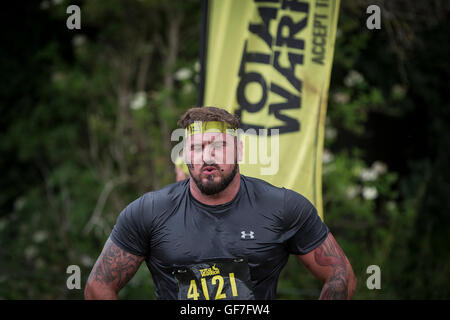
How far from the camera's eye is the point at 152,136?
5.52 metres

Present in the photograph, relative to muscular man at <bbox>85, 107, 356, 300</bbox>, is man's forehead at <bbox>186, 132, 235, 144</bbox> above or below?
above

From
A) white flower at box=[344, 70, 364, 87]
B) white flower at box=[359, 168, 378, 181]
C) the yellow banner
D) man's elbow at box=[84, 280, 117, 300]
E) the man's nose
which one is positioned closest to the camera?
the man's nose

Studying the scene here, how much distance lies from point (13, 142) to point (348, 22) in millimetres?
4340

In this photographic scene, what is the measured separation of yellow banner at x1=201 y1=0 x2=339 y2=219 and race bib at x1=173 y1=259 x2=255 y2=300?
963 mm

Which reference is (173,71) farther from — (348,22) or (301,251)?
(301,251)

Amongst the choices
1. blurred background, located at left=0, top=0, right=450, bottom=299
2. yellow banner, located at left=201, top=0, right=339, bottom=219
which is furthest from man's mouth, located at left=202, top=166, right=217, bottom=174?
blurred background, located at left=0, top=0, right=450, bottom=299

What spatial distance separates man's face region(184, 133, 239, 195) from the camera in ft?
7.48

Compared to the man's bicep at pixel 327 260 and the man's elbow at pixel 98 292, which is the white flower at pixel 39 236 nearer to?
the man's elbow at pixel 98 292

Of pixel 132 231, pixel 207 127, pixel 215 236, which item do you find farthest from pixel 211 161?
pixel 132 231

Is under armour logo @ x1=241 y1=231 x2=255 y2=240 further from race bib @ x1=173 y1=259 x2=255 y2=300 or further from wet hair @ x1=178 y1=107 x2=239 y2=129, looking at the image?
wet hair @ x1=178 y1=107 x2=239 y2=129

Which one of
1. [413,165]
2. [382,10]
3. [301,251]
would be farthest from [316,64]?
[413,165]

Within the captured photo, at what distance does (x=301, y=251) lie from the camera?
2.41m

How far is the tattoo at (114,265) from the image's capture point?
7.79ft

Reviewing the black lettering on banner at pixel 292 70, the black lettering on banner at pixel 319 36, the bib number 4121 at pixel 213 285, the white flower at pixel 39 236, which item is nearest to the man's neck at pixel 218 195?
the bib number 4121 at pixel 213 285
